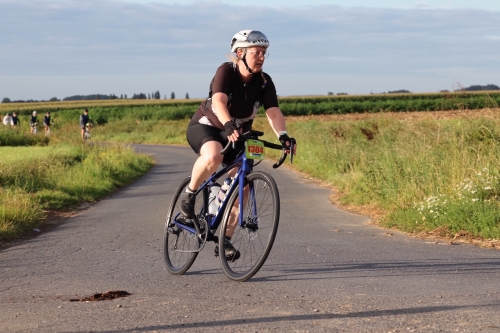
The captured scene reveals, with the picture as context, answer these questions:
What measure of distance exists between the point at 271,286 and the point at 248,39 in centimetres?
199

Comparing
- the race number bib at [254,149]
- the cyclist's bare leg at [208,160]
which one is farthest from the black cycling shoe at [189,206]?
the race number bib at [254,149]

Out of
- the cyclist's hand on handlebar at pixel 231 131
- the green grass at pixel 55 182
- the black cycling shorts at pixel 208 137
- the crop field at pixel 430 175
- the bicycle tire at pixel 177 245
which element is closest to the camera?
the cyclist's hand on handlebar at pixel 231 131

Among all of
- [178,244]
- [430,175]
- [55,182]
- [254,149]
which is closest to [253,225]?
[254,149]

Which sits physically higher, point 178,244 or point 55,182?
point 178,244

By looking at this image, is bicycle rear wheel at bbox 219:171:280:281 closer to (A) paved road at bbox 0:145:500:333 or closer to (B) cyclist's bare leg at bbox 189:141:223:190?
(A) paved road at bbox 0:145:500:333

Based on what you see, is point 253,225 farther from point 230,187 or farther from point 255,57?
point 255,57

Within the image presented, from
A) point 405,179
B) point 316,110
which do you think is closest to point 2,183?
point 405,179

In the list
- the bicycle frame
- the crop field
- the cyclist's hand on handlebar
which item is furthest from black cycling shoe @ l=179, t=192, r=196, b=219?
the crop field

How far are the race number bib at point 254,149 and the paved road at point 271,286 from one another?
102cm

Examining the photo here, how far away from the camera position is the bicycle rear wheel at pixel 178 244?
283 inches

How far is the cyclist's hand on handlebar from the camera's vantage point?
6.23m

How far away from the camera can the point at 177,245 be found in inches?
295

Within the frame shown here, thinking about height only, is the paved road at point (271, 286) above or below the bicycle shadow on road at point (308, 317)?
below

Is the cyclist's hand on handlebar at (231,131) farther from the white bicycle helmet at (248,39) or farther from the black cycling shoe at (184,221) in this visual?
the black cycling shoe at (184,221)
